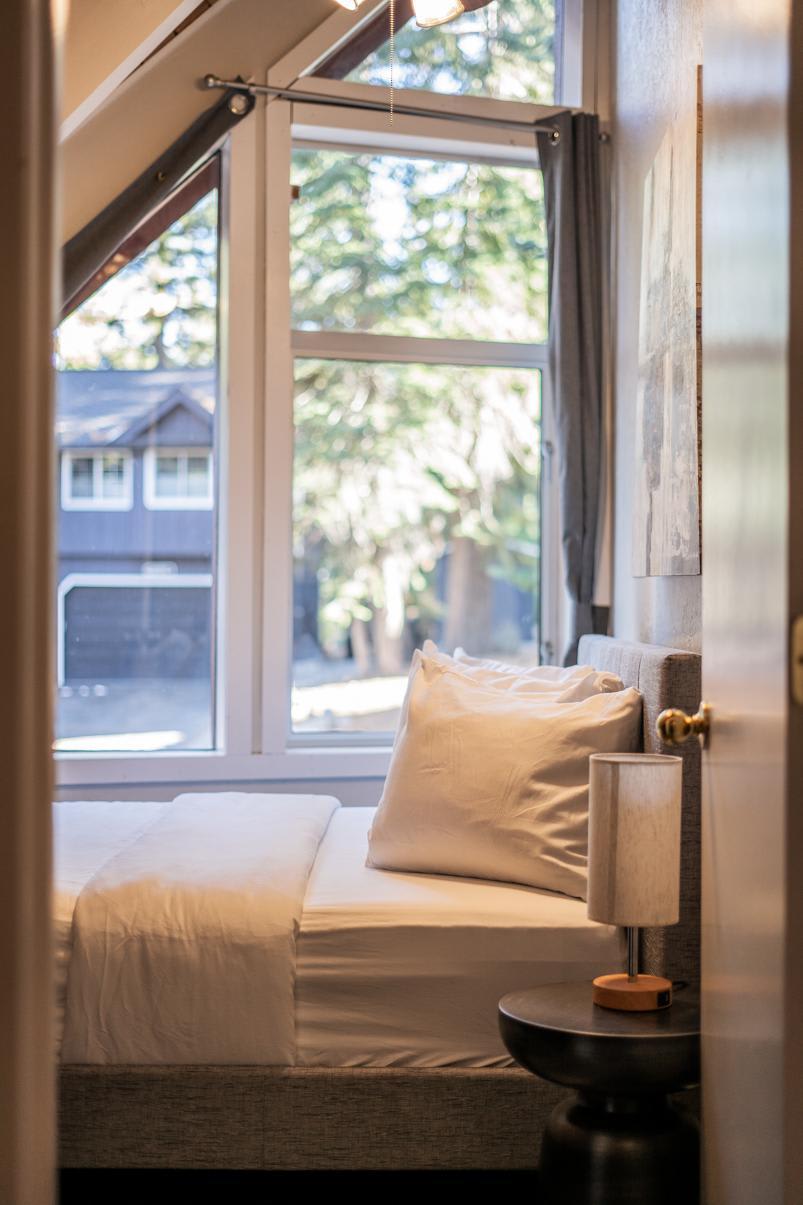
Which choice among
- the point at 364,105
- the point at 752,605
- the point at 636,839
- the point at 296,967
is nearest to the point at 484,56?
the point at 364,105

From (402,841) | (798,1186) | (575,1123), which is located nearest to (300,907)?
(402,841)

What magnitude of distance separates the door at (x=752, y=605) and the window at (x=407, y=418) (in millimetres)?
2501

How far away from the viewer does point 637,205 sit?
11.5 ft

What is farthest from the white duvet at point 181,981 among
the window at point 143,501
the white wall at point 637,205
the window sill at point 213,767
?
the window at point 143,501

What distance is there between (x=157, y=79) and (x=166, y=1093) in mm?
2942

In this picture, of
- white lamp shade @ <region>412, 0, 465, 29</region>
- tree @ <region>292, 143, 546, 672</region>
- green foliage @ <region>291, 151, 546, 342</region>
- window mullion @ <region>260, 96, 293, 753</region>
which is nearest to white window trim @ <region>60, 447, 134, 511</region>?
window mullion @ <region>260, 96, 293, 753</region>

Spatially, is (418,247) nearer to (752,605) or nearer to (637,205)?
(637,205)

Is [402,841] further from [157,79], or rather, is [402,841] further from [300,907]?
[157,79]

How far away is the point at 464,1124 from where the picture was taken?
225 cm

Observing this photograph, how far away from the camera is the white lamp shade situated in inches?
121

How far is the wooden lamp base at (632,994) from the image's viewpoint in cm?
204

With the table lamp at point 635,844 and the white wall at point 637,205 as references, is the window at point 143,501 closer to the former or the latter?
the white wall at point 637,205

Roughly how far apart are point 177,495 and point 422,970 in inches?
84.6

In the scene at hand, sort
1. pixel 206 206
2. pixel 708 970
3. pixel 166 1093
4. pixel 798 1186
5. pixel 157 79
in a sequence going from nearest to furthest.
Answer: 1. pixel 798 1186
2. pixel 708 970
3. pixel 166 1093
4. pixel 157 79
5. pixel 206 206
